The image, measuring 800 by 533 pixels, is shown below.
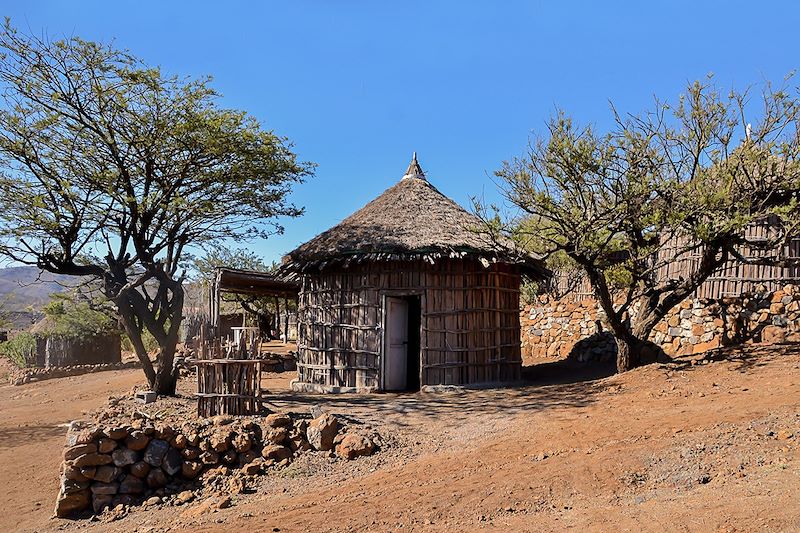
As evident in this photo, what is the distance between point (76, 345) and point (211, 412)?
47.1 ft

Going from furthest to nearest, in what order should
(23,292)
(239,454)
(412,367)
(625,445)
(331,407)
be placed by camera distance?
(23,292) < (412,367) < (331,407) < (239,454) < (625,445)

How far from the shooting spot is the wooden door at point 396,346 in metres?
11.4

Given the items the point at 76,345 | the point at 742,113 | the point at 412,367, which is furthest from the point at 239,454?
the point at 76,345

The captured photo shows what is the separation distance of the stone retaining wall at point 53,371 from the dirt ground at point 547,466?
9.55 m

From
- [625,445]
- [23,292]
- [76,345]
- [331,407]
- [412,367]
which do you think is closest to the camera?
[625,445]

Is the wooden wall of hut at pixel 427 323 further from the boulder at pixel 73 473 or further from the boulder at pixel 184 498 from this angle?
the boulder at pixel 73 473

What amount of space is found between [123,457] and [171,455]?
552 millimetres

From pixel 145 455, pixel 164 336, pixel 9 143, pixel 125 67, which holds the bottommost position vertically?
pixel 145 455

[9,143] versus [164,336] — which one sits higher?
[9,143]

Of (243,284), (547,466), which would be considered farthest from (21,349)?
(547,466)

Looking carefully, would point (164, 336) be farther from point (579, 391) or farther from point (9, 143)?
point (579, 391)

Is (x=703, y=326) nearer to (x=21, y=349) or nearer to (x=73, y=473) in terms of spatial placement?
(x=73, y=473)

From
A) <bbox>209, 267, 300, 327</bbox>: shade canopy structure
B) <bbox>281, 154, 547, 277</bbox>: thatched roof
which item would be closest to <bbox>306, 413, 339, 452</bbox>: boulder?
<bbox>281, 154, 547, 277</bbox>: thatched roof

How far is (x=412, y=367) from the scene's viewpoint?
481 inches
